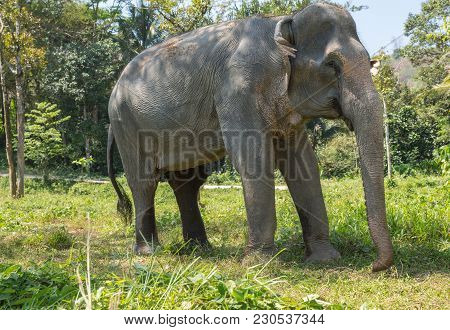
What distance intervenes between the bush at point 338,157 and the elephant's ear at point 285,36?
19.4 metres

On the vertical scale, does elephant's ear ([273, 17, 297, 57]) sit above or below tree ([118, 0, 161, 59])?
below

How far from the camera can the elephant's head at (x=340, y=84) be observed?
424 centimetres

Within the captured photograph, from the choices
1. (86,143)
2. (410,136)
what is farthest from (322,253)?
(86,143)

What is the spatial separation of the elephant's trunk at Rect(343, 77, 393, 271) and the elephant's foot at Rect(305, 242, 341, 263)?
3.16ft

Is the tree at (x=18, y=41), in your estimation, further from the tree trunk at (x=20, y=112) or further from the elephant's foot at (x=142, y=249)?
the elephant's foot at (x=142, y=249)

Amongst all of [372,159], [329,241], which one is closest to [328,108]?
[372,159]

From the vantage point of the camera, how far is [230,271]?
192 inches

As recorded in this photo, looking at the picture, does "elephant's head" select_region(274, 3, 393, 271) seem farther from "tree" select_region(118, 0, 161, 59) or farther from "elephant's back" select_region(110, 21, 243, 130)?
"tree" select_region(118, 0, 161, 59)

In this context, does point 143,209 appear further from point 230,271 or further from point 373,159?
point 373,159

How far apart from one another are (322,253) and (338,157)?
1978 centimetres

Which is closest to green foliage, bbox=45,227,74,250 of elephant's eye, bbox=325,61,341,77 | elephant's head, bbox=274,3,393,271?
elephant's head, bbox=274,3,393,271

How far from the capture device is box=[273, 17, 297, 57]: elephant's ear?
15.6 feet

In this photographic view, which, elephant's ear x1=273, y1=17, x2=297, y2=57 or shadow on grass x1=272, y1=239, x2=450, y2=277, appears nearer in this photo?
shadow on grass x1=272, y1=239, x2=450, y2=277

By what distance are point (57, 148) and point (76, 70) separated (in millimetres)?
5406
